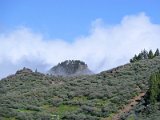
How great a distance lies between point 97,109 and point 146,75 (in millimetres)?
15200

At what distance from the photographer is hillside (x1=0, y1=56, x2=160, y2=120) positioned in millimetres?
46169

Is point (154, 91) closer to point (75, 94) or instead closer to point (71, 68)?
point (75, 94)

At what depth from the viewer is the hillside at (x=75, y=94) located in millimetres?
46169

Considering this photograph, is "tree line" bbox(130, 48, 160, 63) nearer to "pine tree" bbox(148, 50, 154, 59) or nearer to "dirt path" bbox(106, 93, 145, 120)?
"pine tree" bbox(148, 50, 154, 59)

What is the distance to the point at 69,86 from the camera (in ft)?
199

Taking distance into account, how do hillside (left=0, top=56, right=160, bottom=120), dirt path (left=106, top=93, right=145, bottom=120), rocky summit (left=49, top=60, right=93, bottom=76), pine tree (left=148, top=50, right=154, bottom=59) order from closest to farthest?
dirt path (left=106, top=93, right=145, bottom=120) < hillside (left=0, top=56, right=160, bottom=120) < pine tree (left=148, top=50, right=154, bottom=59) < rocky summit (left=49, top=60, right=93, bottom=76)

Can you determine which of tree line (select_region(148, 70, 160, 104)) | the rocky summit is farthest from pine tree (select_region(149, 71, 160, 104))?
the rocky summit

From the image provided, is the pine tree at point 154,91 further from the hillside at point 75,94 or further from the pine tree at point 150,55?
the pine tree at point 150,55

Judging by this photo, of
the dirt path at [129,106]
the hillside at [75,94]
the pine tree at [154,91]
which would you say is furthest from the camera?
the hillside at [75,94]

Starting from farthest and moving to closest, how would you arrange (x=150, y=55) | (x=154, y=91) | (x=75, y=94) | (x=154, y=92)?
(x=150, y=55) → (x=75, y=94) → (x=154, y=91) → (x=154, y=92)

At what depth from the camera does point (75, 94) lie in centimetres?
5509

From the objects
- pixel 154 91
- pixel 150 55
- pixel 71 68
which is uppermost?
pixel 71 68

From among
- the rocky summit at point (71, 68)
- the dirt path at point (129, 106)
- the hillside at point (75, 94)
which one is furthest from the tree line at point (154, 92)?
the rocky summit at point (71, 68)

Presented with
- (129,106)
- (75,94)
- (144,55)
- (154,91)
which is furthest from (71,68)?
(154,91)
